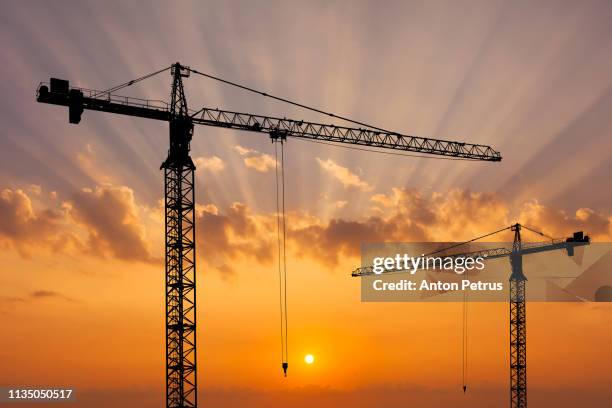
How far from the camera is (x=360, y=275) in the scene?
466 feet

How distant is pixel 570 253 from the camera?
390 feet

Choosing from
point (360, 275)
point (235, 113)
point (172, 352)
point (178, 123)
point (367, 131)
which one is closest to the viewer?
point (172, 352)

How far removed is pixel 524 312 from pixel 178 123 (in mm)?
65471

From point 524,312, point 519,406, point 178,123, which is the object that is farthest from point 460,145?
point 178,123

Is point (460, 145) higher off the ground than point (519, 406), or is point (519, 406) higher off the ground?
point (460, 145)

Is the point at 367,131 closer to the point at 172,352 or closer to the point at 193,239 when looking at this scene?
the point at 193,239

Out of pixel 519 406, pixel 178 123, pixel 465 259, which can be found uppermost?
pixel 178 123

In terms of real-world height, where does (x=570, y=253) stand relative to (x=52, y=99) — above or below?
below

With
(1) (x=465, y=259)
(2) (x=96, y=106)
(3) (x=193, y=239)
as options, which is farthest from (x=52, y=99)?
(1) (x=465, y=259)

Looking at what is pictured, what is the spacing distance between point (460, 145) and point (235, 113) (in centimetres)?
4355

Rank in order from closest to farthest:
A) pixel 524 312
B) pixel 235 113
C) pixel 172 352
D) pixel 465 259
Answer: pixel 172 352
pixel 235 113
pixel 524 312
pixel 465 259

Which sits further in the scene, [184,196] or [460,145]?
[460,145]

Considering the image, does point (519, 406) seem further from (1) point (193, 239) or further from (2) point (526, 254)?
(1) point (193, 239)

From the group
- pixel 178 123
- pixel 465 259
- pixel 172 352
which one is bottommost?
pixel 172 352
